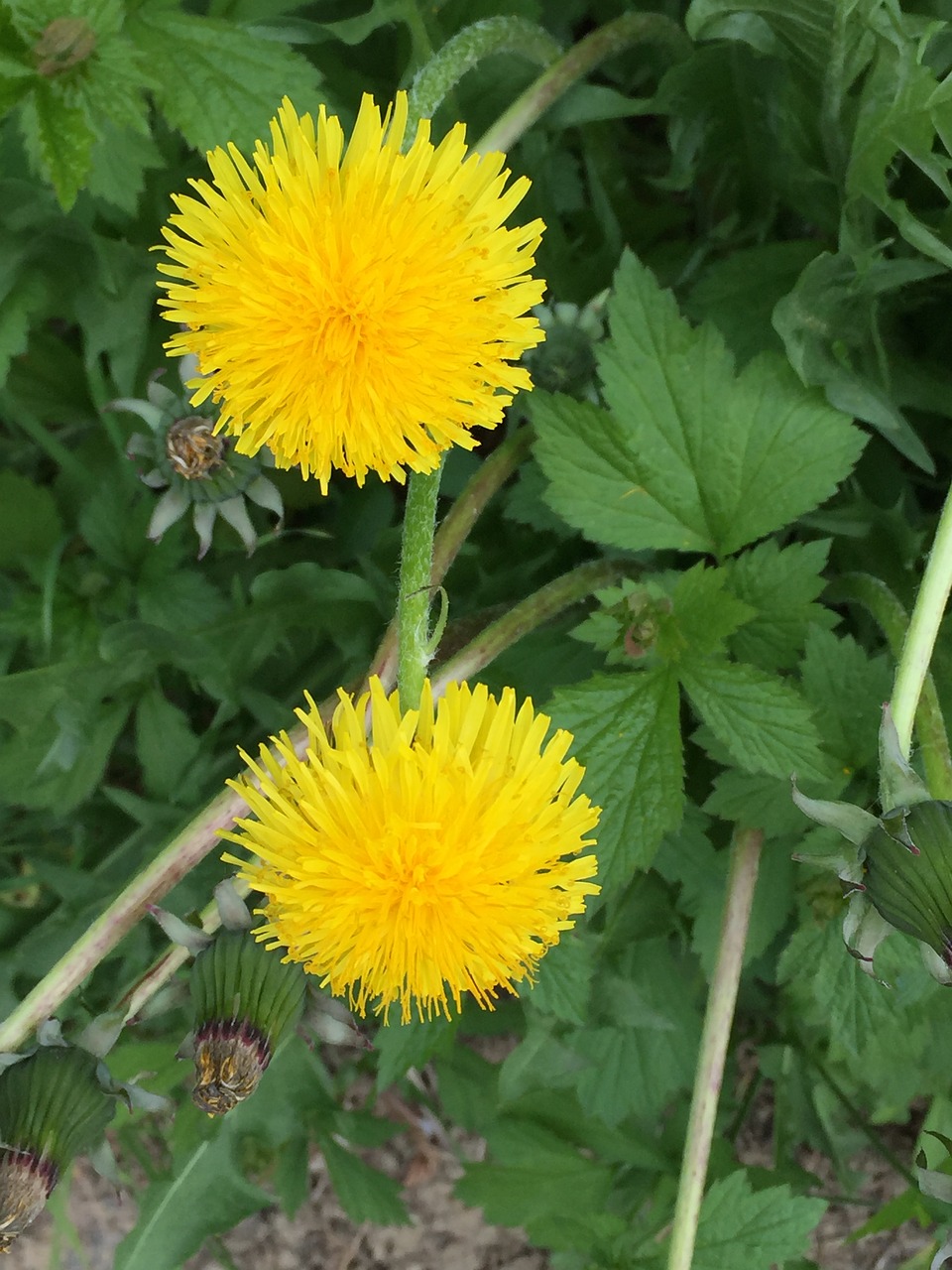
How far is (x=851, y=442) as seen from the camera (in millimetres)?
1349

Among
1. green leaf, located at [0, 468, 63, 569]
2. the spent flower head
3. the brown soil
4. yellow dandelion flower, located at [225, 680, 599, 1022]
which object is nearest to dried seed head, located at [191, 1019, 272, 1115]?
yellow dandelion flower, located at [225, 680, 599, 1022]

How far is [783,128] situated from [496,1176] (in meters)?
1.88

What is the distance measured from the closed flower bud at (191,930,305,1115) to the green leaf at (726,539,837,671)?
0.74 m

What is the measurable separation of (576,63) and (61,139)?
Result: 711 mm

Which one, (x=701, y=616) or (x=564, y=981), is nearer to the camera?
(x=701, y=616)

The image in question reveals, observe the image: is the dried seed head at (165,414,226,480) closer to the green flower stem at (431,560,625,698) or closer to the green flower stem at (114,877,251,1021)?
the green flower stem at (431,560,625,698)

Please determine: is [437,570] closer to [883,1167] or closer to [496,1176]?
[496,1176]

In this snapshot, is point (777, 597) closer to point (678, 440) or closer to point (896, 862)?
point (678, 440)

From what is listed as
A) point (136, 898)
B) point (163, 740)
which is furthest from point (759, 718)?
point (163, 740)

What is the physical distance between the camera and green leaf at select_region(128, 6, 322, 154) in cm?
127

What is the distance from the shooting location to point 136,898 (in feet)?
4.09

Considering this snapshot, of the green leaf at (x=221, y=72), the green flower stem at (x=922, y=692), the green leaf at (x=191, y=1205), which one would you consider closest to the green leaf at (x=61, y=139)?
the green leaf at (x=221, y=72)

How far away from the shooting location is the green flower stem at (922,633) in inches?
41.5

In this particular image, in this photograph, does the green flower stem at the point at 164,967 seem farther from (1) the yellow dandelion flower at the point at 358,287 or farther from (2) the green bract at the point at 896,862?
(2) the green bract at the point at 896,862
